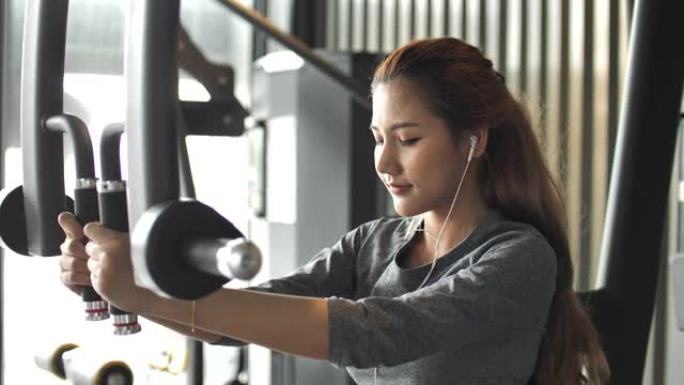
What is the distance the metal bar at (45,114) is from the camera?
0.92 metres

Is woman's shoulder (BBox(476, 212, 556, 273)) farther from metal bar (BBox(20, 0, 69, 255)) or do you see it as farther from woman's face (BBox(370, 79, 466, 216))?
metal bar (BBox(20, 0, 69, 255))

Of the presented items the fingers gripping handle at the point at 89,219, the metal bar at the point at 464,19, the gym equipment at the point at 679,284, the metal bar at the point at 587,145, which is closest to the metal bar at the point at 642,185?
the gym equipment at the point at 679,284

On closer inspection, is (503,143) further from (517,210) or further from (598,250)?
(598,250)

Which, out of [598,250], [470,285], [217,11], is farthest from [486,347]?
[217,11]

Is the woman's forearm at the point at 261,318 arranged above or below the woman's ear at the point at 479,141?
below

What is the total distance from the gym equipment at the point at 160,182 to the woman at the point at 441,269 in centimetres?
18

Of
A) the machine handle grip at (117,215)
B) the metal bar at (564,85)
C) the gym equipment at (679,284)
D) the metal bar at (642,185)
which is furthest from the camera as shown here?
the metal bar at (564,85)

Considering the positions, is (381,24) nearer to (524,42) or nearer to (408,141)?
(524,42)

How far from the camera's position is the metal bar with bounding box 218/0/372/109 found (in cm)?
220

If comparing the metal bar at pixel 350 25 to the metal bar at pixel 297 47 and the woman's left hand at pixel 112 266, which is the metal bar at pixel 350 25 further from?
the woman's left hand at pixel 112 266

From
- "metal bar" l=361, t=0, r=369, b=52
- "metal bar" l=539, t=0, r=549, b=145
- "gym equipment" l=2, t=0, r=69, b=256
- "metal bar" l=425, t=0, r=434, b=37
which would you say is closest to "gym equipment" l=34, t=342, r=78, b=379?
"gym equipment" l=2, t=0, r=69, b=256

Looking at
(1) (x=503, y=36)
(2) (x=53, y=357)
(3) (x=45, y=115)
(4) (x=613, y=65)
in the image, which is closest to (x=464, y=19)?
(1) (x=503, y=36)

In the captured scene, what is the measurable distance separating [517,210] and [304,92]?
153 cm

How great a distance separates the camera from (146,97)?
67 centimetres
